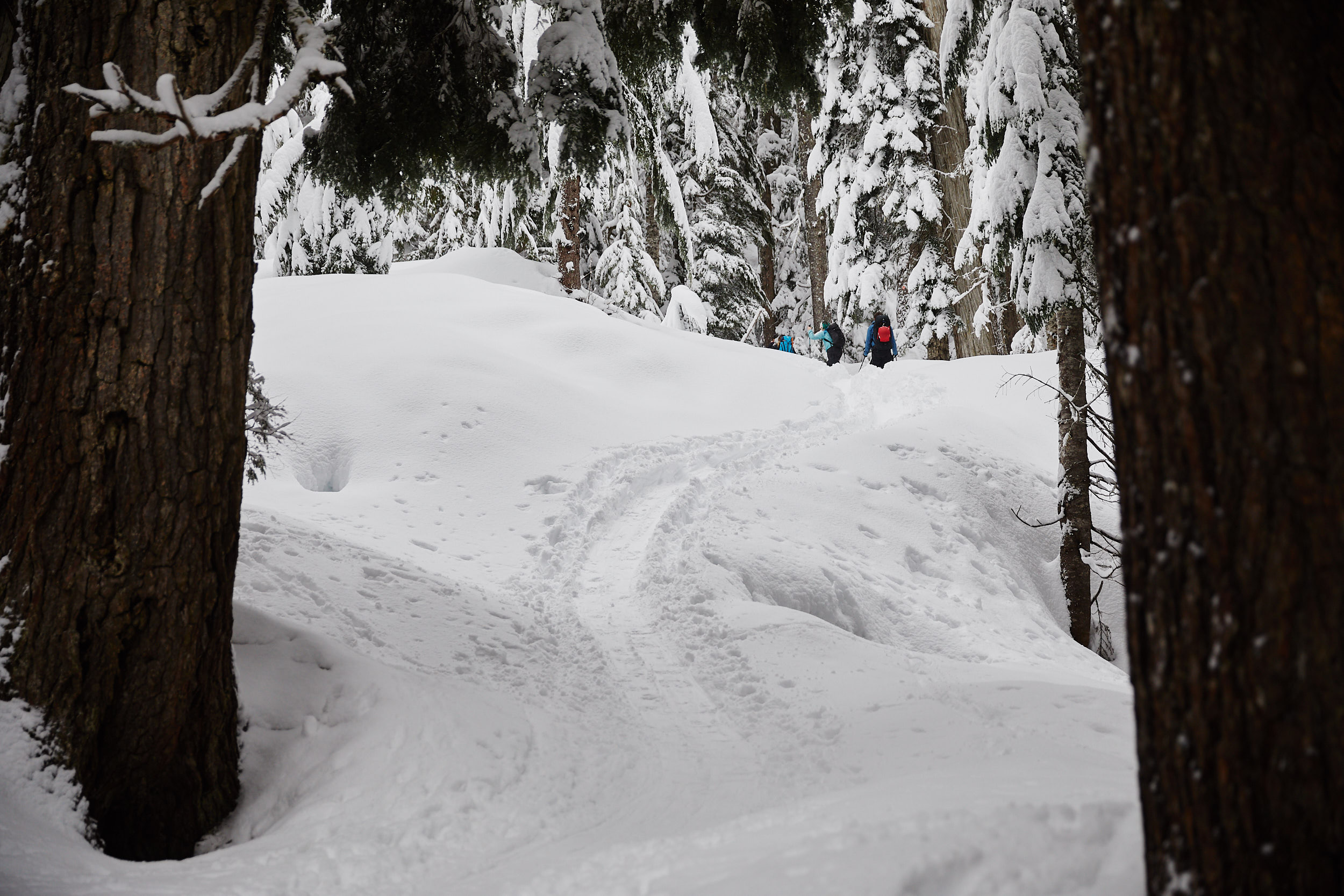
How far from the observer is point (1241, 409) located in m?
1.40

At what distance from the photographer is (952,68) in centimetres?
820

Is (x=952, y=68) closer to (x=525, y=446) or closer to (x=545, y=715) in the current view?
(x=525, y=446)

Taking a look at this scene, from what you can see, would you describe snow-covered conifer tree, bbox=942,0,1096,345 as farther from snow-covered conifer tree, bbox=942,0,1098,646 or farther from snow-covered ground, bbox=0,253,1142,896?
snow-covered ground, bbox=0,253,1142,896

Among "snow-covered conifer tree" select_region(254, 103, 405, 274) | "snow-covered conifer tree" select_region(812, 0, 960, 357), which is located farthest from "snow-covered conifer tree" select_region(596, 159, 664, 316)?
"snow-covered conifer tree" select_region(254, 103, 405, 274)

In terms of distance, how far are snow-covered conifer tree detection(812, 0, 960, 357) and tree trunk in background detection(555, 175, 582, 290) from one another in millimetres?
5648

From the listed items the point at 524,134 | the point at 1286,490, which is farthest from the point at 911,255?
the point at 1286,490

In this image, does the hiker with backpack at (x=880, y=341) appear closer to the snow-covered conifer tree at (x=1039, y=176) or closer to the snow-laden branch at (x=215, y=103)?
the snow-covered conifer tree at (x=1039, y=176)

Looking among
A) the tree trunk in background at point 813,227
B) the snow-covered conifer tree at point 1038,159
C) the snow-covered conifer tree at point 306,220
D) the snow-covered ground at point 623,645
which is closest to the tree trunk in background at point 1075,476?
the snow-covered ground at point 623,645

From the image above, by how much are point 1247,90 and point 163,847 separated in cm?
372

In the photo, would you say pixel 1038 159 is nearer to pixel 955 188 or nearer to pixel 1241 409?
Answer: pixel 1241 409

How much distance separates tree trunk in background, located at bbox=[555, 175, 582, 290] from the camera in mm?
15391

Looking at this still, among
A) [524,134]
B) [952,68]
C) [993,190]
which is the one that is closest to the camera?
[524,134]

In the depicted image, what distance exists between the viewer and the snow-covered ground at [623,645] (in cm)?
263

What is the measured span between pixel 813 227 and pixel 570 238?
851 centimetres
